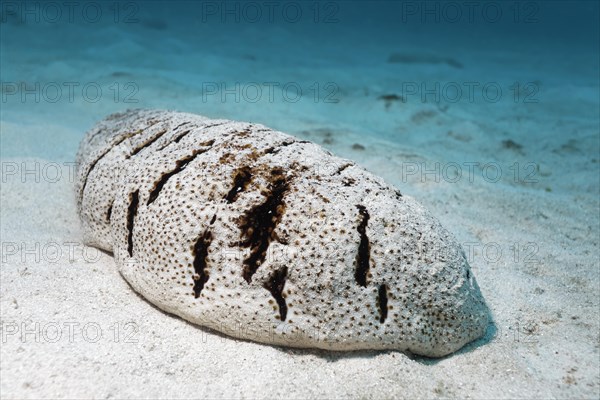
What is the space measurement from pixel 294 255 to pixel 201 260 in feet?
1.78

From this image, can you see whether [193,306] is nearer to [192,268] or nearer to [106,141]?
[192,268]

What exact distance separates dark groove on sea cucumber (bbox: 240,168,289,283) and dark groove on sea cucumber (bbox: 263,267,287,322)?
0.10 metres

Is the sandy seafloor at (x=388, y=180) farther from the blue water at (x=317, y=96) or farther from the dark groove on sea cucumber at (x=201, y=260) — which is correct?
the dark groove on sea cucumber at (x=201, y=260)

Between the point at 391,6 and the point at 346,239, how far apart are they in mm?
77212

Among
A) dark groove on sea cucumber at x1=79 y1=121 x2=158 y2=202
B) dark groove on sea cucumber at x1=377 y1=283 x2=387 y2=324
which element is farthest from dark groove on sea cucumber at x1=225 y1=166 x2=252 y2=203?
dark groove on sea cucumber at x1=79 y1=121 x2=158 y2=202

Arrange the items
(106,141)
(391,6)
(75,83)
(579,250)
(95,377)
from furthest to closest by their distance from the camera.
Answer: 1. (391,6)
2. (75,83)
3. (579,250)
4. (106,141)
5. (95,377)

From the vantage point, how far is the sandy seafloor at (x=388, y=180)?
2062mm

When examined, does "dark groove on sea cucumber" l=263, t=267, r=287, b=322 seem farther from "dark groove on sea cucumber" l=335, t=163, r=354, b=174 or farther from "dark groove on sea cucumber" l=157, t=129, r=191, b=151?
"dark groove on sea cucumber" l=157, t=129, r=191, b=151

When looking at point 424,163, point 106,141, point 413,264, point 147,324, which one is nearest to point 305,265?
point 413,264

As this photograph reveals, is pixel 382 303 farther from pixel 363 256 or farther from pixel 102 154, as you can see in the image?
pixel 102 154

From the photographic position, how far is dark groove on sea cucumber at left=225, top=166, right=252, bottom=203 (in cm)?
230

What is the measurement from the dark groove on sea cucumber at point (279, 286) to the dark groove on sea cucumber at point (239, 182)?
50 cm

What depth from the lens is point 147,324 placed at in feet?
7.72

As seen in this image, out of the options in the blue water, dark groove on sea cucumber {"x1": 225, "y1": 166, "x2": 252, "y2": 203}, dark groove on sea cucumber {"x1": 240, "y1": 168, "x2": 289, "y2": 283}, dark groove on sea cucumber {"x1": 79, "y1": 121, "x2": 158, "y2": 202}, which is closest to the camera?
dark groove on sea cucumber {"x1": 240, "y1": 168, "x2": 289, "y2": 283}
